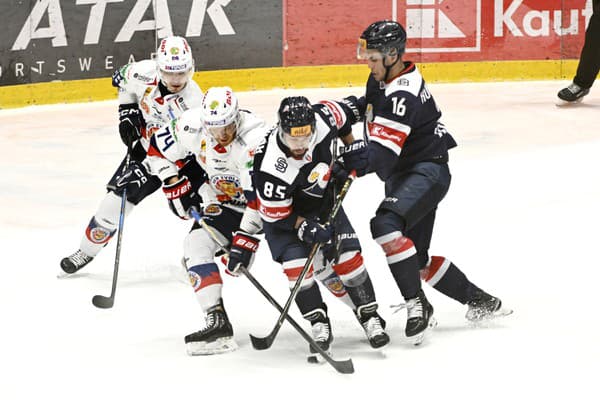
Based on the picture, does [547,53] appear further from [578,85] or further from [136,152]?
[136,152]

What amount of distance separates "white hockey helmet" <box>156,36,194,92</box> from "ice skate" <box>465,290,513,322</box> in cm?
175

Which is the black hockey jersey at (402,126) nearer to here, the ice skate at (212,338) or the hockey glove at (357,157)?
the hockey glove at (357,157)

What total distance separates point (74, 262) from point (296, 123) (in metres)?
2.09

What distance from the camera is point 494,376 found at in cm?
416

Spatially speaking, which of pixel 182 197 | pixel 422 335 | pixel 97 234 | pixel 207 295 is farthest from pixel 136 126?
pixel 422 335

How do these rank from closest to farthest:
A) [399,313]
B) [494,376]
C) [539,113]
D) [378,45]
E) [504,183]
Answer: [494,376] → [378,45] → [399,313] → [504,183] → [539,113]

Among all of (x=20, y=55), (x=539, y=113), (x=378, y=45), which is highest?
(x=378, y=45)

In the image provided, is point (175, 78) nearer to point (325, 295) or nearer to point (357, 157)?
point (325, 295)

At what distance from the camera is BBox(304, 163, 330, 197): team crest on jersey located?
14.2 feet

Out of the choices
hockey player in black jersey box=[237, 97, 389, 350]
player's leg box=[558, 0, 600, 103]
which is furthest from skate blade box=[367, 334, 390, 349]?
player's leg box=[558, 0, 600, 103]

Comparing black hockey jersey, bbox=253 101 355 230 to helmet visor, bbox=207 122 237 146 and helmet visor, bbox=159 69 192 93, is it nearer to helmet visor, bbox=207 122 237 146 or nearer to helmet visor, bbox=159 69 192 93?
helmet visor, bbox=207 122 237 146

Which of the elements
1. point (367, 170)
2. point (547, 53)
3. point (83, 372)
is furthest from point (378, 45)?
point (547, 53)

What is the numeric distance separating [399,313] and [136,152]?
5.56 feet

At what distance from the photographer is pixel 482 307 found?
4.80m
